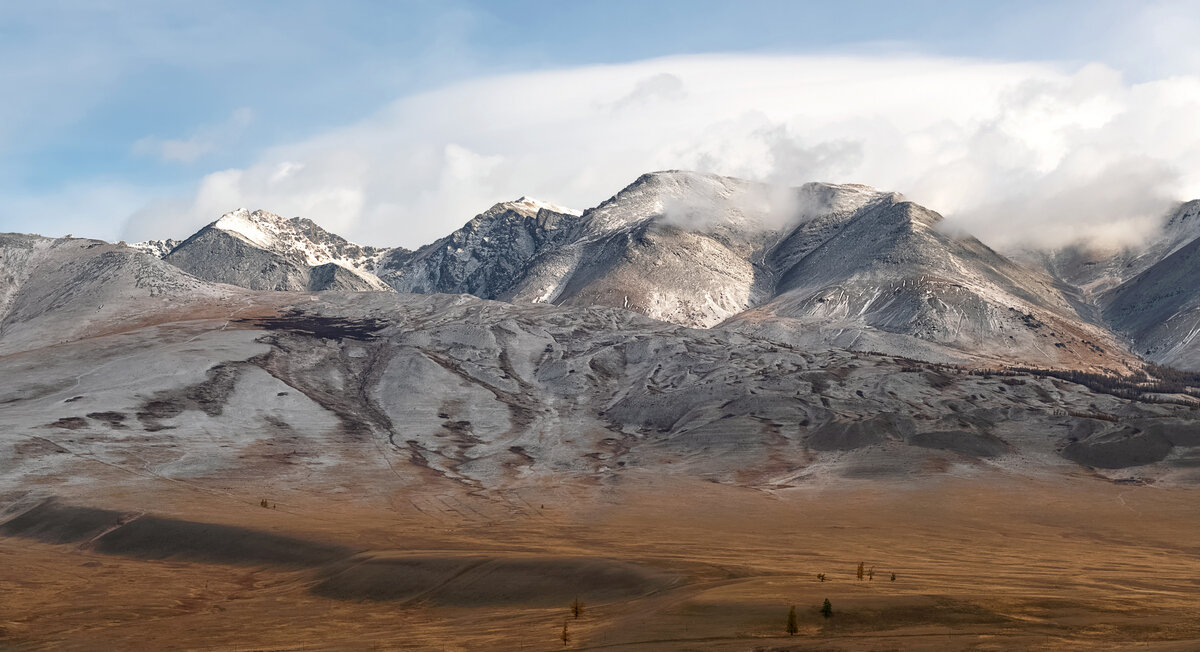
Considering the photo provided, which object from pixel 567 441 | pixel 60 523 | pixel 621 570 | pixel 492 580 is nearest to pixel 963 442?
pixel 567 441

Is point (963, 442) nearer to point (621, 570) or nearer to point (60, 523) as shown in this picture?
point (621, 570)

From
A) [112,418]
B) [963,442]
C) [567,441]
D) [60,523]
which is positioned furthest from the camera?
[567,441]

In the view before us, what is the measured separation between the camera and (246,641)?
184 ft

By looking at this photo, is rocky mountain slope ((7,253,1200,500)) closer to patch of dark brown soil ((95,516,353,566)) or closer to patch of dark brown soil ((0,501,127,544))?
patch of dark brown soil ((0,501,127,544))

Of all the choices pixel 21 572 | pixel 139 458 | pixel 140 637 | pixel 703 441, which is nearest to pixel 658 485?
pixel 703 441

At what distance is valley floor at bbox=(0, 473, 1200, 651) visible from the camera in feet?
143

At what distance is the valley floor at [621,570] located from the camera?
1721 inches

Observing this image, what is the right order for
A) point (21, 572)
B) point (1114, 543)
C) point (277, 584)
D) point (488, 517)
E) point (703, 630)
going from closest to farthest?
point (703, 630) < point (277, 584) < point (21, 572) < point (1114, 543) < point (488, 517)

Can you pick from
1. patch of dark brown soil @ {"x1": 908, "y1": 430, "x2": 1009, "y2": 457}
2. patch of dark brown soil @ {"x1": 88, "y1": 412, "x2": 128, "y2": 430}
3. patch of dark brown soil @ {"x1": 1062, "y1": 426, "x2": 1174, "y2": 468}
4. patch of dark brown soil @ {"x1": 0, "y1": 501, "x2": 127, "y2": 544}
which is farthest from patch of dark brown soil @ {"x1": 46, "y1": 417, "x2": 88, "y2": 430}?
patch of dark brown soil @ {"x1": 1062, "y1": 426, "x2": 1174, "y2": 468}

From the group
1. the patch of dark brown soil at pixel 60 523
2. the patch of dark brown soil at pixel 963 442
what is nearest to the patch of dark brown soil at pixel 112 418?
the patch of dark brown soil at pixel 60 523

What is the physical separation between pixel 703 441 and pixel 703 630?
13456cm

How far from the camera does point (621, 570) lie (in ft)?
205

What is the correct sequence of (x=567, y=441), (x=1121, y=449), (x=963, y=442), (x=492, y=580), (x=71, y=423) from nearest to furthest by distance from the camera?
(x=492, y=580) → (x=1121, y=449) → (x=963, y=442) → (x=71, y=423) → (x=567, y=441)

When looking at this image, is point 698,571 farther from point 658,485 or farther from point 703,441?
point 703,441
